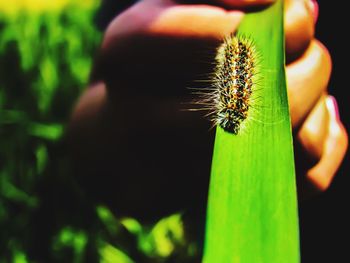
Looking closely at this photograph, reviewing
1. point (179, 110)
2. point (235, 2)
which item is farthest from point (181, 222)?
point (235, 2)

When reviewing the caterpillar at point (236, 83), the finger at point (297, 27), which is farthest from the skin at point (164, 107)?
the caterpillar at point (236, 83)

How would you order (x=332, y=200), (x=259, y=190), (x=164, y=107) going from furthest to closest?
(x=332, y=200) < (x=164, y=107) < (x=259, y=190)

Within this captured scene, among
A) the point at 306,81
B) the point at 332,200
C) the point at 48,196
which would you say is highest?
the point at 306,81

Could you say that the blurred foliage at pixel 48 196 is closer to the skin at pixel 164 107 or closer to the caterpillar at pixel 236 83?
the skin at pixel 164 107

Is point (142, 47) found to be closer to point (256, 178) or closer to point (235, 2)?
point (235, 2)

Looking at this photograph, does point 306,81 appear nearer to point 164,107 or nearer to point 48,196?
point 164,107

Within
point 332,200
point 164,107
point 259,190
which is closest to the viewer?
point 259,190

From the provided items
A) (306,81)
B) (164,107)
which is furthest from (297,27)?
(164,107)

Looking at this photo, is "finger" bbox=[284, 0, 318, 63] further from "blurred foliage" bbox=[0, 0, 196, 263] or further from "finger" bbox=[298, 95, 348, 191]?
"blurred foliage" bbox=[0, 0, 196, 263]
